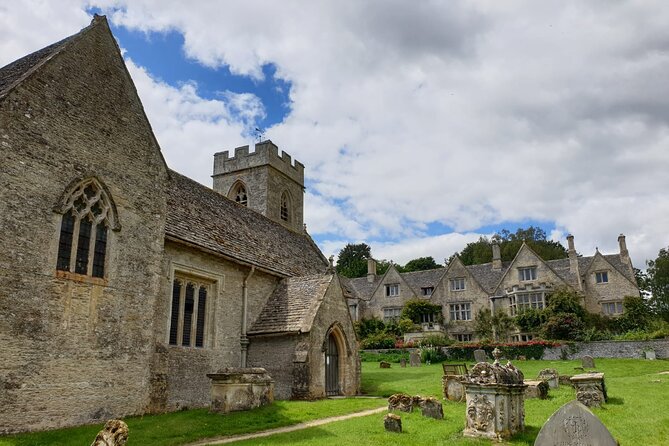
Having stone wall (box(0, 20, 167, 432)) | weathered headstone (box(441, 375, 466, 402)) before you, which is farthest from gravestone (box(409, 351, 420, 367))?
stone wall (box(0, 20, 167, 432))

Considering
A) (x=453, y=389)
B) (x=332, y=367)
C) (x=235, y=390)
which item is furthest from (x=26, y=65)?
(x=453, y=389)

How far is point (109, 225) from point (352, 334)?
1150 cm

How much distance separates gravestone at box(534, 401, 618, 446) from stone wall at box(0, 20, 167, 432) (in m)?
10.4

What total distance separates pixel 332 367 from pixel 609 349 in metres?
24.2

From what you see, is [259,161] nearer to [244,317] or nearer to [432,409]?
[244,317]

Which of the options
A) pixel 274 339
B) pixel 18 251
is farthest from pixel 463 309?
pixel 18 251

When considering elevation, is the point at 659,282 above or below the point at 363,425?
above

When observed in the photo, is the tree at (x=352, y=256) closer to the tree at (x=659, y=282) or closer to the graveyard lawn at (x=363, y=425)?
the tree at (x=659, y=282)

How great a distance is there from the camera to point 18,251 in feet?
37.3

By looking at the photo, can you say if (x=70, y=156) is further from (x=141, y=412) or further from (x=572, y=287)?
(x=572, y=287)

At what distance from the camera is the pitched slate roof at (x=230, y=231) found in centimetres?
1814

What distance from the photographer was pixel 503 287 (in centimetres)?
5141

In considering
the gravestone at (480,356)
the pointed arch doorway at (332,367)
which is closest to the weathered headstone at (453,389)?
the pointed arch doorway at (332,367)

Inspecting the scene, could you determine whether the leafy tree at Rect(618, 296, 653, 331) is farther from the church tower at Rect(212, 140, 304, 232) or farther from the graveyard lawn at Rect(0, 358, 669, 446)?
the church tower at Rect(212, 140, 304, 232)
